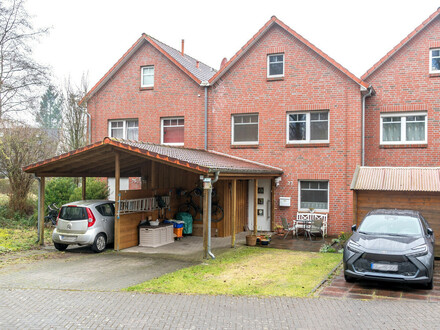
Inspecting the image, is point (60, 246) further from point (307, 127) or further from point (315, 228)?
point (307, 127)

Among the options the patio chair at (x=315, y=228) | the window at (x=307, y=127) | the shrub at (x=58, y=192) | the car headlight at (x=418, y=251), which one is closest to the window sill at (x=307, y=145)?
the window at (x=307, y=127)

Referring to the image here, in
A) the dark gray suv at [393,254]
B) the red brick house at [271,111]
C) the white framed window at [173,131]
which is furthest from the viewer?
the white framed window at [173,131]

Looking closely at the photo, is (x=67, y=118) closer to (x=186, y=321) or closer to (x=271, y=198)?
(x=271, y=198)

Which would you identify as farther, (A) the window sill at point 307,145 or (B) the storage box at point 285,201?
(B) the storage box at point 285,201

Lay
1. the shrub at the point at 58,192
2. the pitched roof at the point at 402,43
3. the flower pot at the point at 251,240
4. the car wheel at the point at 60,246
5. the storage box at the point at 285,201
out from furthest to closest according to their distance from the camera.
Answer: the shrub at the point at 58,192 → the storage box at the point at 285,201 → the pitched roof at the point at 402,43 → the flower pot at the point at 251,240 → the car wheel at the point at 60,246

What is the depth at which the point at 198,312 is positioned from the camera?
276 inches

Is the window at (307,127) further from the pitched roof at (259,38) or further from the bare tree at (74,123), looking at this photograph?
the bare tree at (74,123)

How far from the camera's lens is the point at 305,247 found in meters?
13.7

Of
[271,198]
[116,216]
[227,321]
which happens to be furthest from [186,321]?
[271,198]

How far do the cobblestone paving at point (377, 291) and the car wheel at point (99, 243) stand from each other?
7.00 metres

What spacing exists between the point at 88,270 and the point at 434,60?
47.0ft

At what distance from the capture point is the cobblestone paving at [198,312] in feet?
21.2

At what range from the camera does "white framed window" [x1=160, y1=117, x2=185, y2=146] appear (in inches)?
751

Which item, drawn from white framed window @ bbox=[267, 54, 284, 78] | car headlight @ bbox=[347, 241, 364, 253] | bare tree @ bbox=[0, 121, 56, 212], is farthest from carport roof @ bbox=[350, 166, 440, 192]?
bare tree @ bbox=[0, 121, 56, 212]
